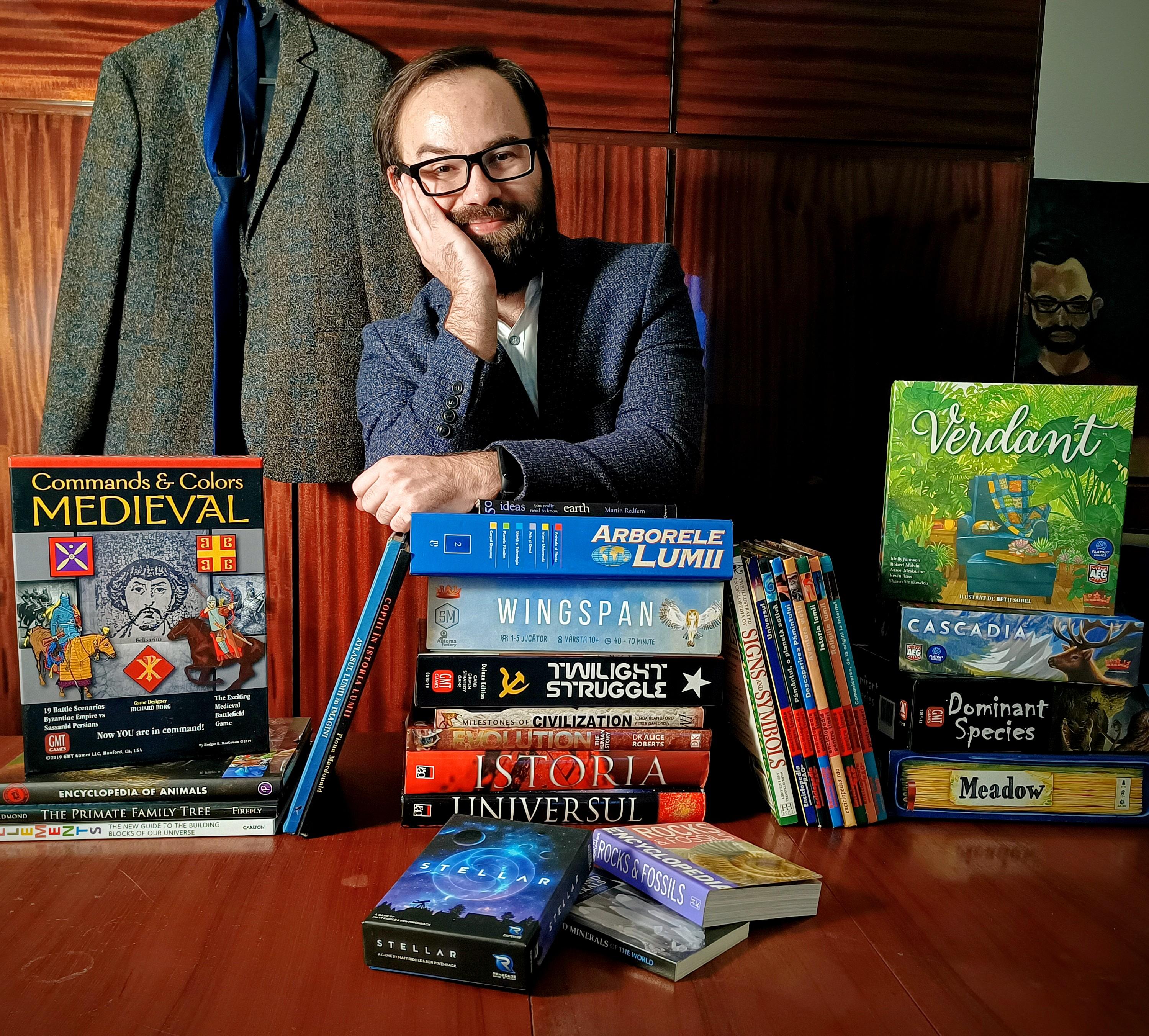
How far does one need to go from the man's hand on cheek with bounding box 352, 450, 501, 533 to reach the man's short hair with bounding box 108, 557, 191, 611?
0.29 m

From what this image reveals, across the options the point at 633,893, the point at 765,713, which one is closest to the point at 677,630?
the point at 765,713

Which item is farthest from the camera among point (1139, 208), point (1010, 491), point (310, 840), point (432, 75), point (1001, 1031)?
point (1139, 208)

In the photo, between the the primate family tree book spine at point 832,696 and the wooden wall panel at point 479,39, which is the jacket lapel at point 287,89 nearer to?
the wooden wall panel at point 479,39

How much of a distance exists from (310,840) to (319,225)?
3.45ft

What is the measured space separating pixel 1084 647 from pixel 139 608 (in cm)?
107

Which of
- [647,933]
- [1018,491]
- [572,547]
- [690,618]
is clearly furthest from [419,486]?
[1018,491]

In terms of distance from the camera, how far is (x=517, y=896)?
700 millimetres

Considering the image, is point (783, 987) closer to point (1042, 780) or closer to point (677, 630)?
point (677, 630)

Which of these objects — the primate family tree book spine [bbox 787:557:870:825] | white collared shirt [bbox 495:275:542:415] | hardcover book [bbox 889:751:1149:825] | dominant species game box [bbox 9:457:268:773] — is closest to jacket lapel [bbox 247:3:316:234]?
white collared shirt [bbox 495:275:542:415]

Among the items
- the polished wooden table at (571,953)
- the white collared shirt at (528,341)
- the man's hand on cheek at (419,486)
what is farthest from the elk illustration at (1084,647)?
the white collared shirt at (528,341)

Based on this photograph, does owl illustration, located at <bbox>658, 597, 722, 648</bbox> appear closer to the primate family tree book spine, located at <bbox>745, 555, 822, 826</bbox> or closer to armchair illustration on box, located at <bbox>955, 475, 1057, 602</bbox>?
the primate family tree book spine, located at <bbox>745, 555, 822, 826</bbox>

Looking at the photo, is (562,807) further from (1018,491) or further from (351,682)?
(1018,491)

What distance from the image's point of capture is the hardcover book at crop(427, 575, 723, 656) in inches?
37.1

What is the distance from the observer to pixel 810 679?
3.19 ft
